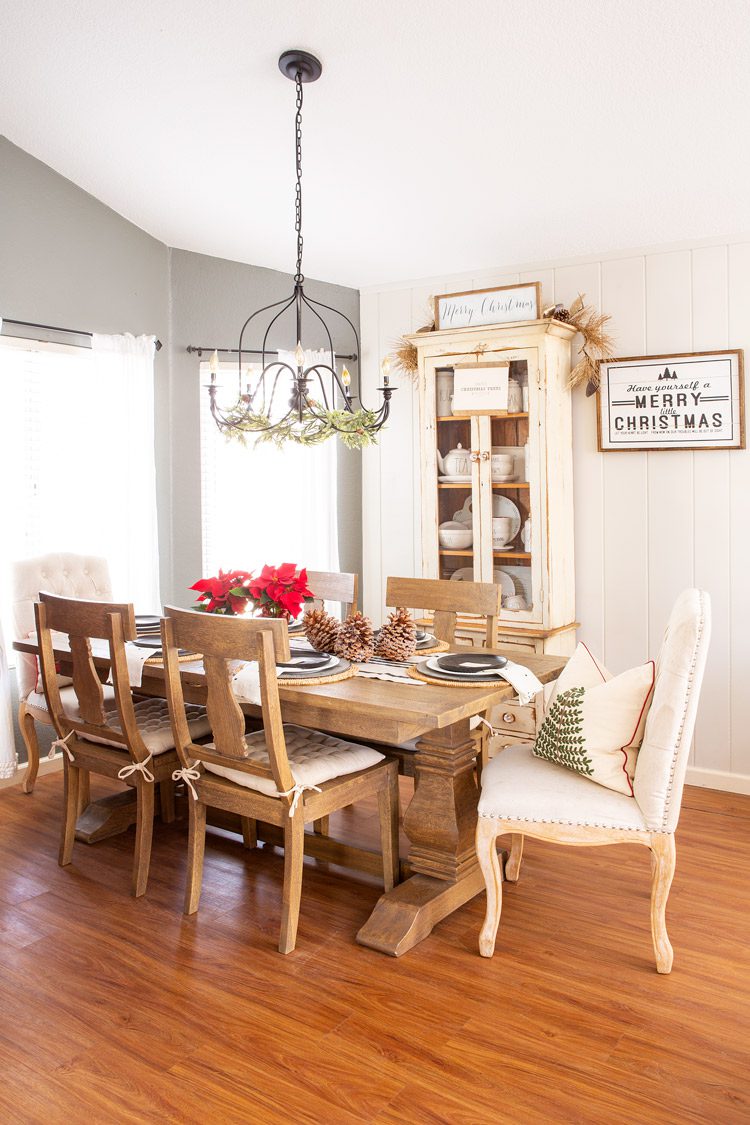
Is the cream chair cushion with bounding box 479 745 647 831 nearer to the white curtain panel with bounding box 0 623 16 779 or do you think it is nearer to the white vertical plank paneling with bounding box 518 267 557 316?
the white curtain panel with bounding box 0 623 16 779

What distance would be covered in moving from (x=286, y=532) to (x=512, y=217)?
191 centimetres

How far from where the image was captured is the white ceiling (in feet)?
8.79

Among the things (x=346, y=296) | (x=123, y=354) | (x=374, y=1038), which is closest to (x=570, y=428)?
(x=346, y=296)

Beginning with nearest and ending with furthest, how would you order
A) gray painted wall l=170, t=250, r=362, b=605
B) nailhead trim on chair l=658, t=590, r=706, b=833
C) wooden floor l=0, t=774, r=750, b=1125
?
1. wooden floor l=0, t=774, r=750, b=1125
2. nailhead trim on chair l=658, t=590, r=706, b=833
3. gray painted wall l=170, t=250, r=362, b=605

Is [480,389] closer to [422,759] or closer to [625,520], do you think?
[625,520]

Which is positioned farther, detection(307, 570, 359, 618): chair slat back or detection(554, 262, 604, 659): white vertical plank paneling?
detection(554, 262, 604, 659): white vertical plank paneling

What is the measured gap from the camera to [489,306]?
402cm

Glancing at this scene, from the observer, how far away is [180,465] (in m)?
4.55

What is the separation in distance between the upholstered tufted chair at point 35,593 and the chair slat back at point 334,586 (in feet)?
3.15

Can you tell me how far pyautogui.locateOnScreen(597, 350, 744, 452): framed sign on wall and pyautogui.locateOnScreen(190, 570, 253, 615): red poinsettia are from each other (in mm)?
1877

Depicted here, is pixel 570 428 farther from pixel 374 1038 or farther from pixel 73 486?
pixel 374 1038

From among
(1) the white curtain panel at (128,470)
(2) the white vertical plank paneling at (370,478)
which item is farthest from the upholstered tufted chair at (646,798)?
(2) the white vertical plank paneling at (370,478)

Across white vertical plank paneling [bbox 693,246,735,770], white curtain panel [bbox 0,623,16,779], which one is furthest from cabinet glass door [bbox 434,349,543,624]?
white curtain panel [bbox 0,623,16,779]

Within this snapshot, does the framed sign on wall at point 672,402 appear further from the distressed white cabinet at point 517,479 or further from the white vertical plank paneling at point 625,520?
the distressed white cabinet at point 517,479
